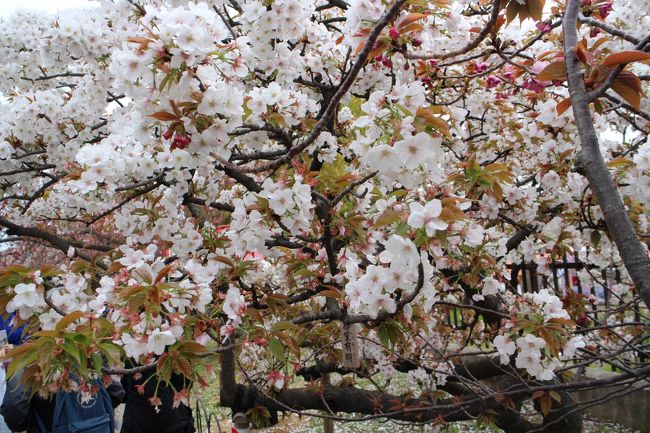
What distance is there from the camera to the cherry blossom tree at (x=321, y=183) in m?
1.42

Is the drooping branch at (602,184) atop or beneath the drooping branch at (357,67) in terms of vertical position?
beneath

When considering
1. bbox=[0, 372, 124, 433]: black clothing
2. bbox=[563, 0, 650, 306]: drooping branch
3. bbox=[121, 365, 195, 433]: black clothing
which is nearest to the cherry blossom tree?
bbox=[563, 0, 650, 306]: drooping branch

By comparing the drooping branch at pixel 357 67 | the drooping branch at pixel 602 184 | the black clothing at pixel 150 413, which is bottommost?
the black clothing at pixel 150 413

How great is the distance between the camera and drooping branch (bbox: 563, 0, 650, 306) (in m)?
0.90

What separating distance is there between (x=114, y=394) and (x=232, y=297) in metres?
2.12

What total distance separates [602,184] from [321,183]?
1.16 meters

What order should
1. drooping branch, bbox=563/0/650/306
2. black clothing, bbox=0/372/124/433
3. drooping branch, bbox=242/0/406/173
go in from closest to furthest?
drooping branch, bbox=563/0/650/306 → drooping branch, bbox=242/0/406/173 → black clothing, bbox=0/372/124/433

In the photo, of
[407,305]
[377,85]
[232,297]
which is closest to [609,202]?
[407,305]

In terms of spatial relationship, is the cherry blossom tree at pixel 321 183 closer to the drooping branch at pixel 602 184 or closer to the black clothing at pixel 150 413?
the drooping branch at pixel 602 184

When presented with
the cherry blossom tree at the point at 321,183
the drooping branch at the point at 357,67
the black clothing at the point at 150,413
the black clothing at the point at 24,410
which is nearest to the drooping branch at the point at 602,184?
the cherry blossom tree at the point at 321,183

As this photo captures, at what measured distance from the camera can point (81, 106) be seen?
10.5 ft

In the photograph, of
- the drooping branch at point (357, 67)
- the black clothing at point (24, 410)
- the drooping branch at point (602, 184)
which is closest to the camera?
the drooping branch at point (602, 184)

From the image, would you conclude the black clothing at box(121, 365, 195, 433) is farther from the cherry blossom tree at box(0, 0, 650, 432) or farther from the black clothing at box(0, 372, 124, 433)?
the cherry blossom tree at box(0, 0, 650, 432)

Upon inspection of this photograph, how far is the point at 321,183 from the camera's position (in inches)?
78.5
